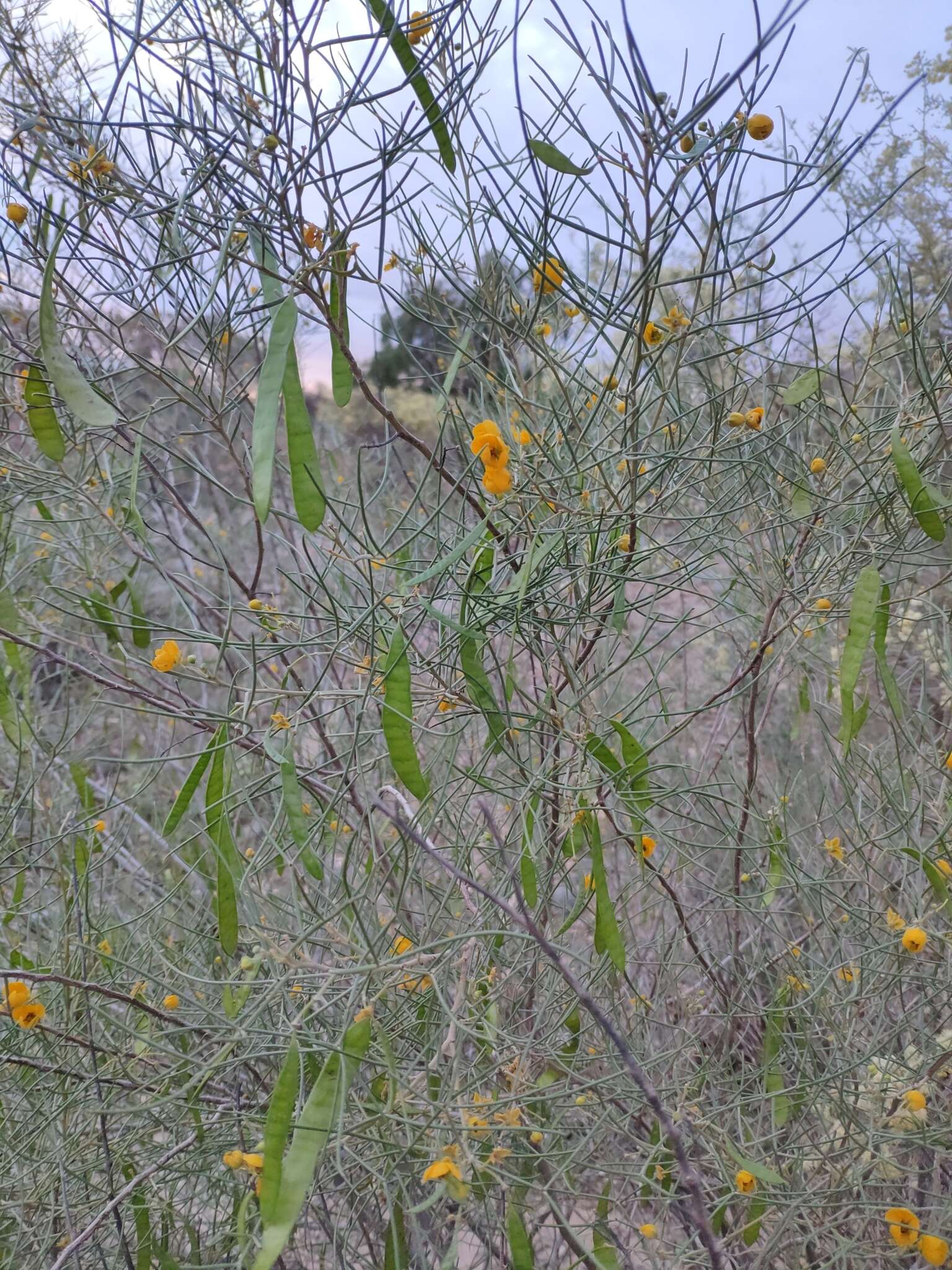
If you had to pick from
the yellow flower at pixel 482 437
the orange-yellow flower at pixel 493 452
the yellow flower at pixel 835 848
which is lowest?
the yellow flower at pixel 835 848

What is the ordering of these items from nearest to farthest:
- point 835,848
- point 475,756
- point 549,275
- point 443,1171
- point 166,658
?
point 443,1171
point 166,658
point 549,275
point 835,848
point 475,756

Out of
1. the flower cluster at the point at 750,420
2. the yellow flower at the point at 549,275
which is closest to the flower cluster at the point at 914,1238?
the flower cluster at the point at 750,420

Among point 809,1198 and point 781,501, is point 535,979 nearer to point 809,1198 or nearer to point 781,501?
point 809,1198

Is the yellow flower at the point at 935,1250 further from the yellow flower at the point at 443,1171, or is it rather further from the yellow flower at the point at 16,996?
the yellow flower at the point at 16,996

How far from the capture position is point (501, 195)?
71 cm

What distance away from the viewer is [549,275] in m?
0.81

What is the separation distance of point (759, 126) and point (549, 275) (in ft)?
0.81

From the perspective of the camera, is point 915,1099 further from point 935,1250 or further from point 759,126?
point 759,126

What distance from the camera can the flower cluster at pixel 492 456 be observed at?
0.62m

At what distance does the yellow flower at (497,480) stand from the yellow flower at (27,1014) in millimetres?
641

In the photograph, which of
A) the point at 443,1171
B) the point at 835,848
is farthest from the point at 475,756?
the point at 443,1171

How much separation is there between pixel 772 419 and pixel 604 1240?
3.55ft

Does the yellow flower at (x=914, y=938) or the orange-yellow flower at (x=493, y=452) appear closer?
the orange-yellow flower at (x=493, y=452)

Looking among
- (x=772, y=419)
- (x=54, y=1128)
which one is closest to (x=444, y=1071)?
(x=54, y=1128)
